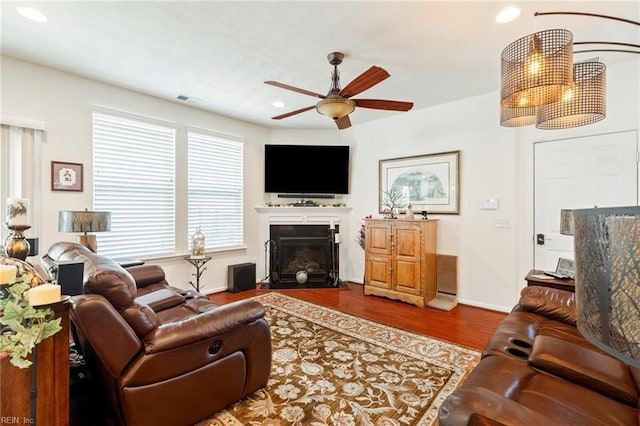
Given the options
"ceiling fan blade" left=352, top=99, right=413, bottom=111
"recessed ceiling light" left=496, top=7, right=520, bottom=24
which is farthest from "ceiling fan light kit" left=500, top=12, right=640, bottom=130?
"ceiling fan blade" left=352, top=99, right=413, bottom=111

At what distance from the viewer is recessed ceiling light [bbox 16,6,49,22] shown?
7.31 feet

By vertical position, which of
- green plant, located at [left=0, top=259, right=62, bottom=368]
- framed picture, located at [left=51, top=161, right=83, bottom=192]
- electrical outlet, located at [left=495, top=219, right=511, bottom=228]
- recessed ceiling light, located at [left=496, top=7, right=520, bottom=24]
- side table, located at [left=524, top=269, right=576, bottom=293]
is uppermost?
recessed ceiling light, located at [left=496, top=7, right=520, bottom=24]

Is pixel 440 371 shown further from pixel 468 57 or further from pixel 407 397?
pixel 468 57

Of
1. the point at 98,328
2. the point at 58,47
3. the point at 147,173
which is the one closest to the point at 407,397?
the point at 98,328

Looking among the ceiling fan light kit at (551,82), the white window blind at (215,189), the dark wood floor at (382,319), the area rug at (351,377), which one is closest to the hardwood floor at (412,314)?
the dark wood floor at (382,319)

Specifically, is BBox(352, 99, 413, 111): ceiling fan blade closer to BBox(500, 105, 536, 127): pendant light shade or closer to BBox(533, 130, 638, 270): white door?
BBox(500, 105, 536, 127): pendant light shade

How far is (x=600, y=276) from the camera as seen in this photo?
504mm

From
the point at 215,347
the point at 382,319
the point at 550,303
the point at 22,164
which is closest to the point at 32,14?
the point at 22,164

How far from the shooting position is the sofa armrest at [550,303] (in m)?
2.12

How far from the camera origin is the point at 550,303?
7.29 feet

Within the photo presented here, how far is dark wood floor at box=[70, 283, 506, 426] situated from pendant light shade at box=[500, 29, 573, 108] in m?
2.26

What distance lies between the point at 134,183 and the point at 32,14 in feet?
6.43

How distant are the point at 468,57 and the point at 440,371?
2930 mm

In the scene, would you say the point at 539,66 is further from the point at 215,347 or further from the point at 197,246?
the point at 197,246
